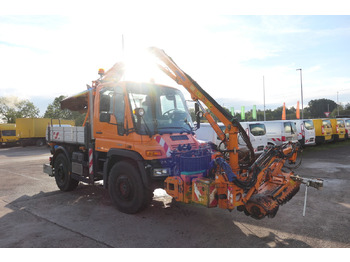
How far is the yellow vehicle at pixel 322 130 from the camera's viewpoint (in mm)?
17522

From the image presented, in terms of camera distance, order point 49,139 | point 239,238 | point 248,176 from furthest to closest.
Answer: point 49,139, point 248,176, point 239,238

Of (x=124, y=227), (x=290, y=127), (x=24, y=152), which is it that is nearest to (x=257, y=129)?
(x=290, y=127)

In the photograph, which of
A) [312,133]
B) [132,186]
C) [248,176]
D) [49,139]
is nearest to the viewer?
[248,176]

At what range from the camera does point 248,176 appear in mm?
4238

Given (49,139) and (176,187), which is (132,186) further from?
(49,139)

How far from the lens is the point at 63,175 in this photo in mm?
7039

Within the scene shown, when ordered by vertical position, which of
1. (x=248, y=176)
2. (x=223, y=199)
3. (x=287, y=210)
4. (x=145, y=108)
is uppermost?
(x=145, y=108)

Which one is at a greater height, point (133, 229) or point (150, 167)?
point (150, 167)

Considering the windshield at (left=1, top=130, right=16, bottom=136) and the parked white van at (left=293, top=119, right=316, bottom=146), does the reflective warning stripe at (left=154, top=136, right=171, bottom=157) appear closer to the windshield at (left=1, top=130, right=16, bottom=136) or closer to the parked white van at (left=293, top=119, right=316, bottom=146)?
the parked white van at (left=293, top=119, right=316, bottom=146)

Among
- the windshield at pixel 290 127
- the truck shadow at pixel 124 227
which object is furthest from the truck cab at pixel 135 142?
the windshield at pixel 290 127

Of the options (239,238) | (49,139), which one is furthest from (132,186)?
(49,139)

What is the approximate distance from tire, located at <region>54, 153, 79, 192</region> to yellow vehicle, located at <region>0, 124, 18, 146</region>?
25.5 m

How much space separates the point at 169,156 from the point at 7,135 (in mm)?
29720
